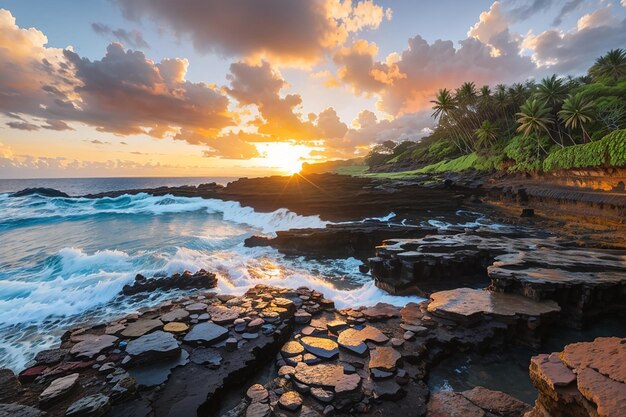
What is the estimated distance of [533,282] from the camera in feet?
25.2

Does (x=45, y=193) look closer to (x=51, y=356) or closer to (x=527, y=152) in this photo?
(x=51, y=356)

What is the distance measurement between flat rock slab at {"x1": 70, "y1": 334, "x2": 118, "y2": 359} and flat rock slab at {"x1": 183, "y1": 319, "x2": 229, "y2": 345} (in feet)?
5.12

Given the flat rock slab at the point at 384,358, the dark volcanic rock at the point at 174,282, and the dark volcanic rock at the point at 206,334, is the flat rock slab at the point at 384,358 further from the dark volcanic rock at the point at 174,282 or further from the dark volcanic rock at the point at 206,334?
the dark volcanic rock at the point at 174,282

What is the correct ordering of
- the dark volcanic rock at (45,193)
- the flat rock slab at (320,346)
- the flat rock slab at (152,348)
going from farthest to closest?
the dark volcanic rock at (45,193) < the flat rock slab at (320,346) < the flat rock slab at (152,348)

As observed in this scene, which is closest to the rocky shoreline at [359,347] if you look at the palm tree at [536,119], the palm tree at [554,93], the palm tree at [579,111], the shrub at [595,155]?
the shrub at [595,155]

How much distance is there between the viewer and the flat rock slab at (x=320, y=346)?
5875 mm

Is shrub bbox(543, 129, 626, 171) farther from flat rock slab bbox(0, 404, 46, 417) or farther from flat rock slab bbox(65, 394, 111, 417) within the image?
flat rock slab bbox(0, 404, 46, 417)

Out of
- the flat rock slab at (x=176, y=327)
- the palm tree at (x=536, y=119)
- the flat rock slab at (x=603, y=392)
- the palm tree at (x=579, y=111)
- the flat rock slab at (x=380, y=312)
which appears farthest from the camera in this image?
the palm tree at (x=536, y=119)

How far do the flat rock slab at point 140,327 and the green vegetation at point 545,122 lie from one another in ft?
94.5

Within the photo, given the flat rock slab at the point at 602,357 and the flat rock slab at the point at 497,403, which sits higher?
the flat rock slab at the point at 602,357

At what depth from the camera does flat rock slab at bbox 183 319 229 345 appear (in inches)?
237

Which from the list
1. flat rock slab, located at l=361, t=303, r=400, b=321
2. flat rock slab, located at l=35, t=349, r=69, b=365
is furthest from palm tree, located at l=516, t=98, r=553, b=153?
flat rock slab, located at l=35, t=349, r=69, b=365

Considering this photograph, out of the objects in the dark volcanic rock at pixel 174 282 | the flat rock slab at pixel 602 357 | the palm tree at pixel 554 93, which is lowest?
the dark volcanic rock at pixel 174 282

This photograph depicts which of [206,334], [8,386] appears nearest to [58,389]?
[8,386]
